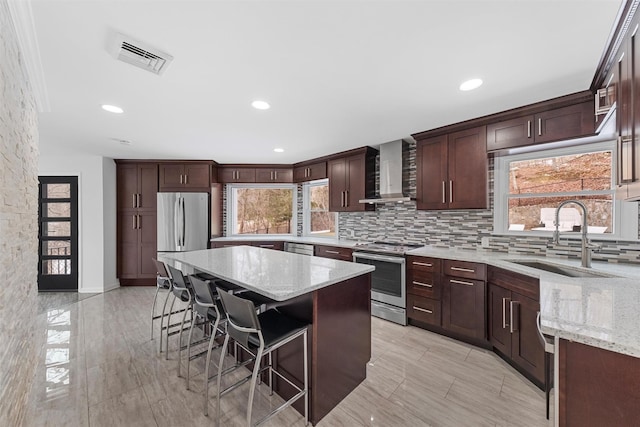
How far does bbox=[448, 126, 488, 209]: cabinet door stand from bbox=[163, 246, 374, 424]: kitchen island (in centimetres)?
162

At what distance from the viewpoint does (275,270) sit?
201cm

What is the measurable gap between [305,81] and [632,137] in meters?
1.87

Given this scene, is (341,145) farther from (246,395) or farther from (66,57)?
(246,395)

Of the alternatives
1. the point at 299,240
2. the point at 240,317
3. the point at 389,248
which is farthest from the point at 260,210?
the point at 240,317

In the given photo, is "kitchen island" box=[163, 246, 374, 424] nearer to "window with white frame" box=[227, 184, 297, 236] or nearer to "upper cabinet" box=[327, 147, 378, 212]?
"upper cabinet" box=[327, 147, 378, 212]

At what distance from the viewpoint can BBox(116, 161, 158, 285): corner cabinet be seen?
188 inches

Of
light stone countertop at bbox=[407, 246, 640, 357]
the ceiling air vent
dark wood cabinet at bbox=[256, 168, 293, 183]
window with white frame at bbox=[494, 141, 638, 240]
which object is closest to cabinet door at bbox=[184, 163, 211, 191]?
dark wood cabinet at bbox=[256, 168, 293, 183]

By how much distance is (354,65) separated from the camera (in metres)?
1.78

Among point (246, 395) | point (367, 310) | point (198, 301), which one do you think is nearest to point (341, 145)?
point (367, 310)

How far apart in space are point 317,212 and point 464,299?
2983 mm

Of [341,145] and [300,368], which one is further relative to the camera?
[341,145]

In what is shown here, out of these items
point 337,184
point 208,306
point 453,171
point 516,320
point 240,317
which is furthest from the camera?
point 337,184

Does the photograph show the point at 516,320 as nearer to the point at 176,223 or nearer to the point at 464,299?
the point at 464,299

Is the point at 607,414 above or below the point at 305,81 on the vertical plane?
below
